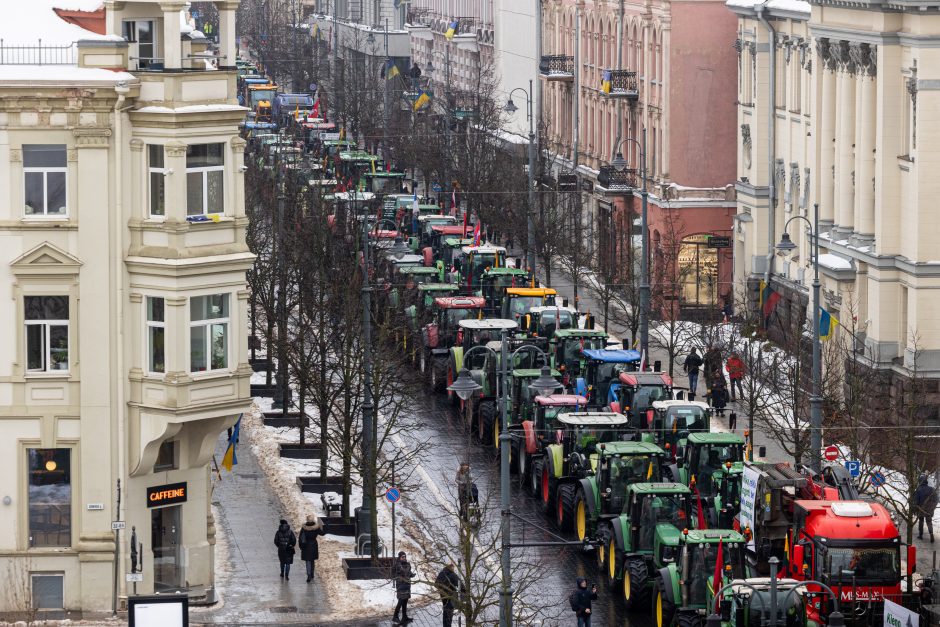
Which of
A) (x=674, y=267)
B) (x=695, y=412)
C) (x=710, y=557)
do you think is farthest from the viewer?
(x=674, y=267)

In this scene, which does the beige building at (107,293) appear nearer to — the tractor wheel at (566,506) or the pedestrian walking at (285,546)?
the pedestrian walking at (285,546)

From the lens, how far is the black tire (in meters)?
48.2

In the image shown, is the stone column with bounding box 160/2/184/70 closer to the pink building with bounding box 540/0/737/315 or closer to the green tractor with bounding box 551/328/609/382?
the green tractor with bounding box 551/328/609/382

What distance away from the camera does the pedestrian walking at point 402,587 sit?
48562mm

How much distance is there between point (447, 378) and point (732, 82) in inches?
1040

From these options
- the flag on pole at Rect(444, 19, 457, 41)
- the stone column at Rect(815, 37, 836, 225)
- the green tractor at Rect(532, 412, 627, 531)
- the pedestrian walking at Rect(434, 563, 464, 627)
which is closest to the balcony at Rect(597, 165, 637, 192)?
the stone column at Rect(815, 37, 836, 225)

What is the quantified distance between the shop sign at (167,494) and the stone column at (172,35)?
29.3 feet

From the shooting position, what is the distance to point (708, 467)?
178 ft

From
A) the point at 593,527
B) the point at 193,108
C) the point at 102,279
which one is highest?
the point at 193,108

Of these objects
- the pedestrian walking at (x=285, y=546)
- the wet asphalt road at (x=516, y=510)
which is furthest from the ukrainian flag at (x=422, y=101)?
the pedestrian walking at (x=285, y=546)

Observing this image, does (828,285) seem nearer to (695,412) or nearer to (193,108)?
(695,412)

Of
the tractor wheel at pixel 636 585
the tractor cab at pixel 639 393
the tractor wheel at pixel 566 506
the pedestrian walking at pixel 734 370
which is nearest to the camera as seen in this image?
the tractor wheel at pixel 636 585

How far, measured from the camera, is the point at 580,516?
179 feet

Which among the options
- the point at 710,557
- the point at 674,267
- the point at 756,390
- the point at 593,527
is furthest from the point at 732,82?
the point at 710,557
